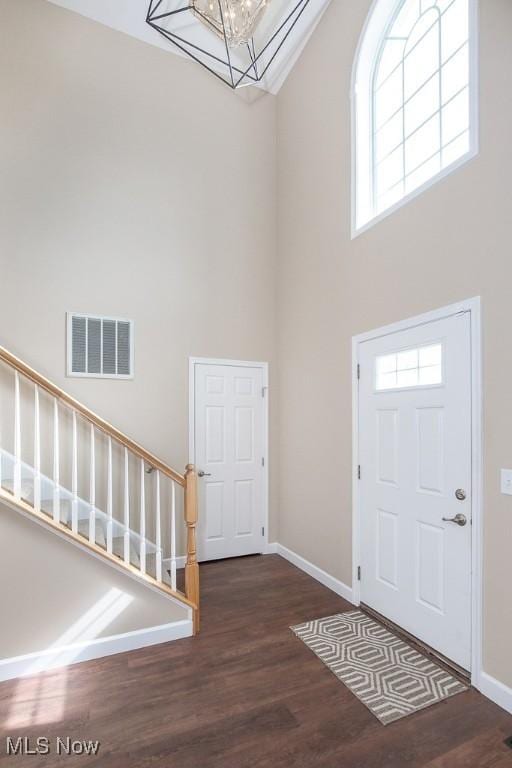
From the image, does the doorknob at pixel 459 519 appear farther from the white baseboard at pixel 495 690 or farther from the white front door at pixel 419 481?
the white baseboard at pixel 495 690

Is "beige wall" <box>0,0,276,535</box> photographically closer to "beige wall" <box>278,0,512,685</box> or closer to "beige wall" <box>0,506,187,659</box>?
"beige wall" <box>278,0,512,685</box>

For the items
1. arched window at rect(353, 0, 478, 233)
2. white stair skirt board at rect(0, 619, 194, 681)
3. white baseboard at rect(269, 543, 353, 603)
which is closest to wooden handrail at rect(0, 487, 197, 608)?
white stair skirt board at rect(0, 619, 194, 681)

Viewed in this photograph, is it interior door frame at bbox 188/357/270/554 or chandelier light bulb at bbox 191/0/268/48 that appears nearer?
chandelier light bulb at bbox 191/0/268/48

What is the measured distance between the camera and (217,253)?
429 cm

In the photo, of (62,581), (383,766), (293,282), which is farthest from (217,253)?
(383,766)

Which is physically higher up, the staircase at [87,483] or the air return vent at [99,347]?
the air return vent at [99,347]

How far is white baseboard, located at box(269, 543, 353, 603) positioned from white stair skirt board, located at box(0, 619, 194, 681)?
1.29 meters

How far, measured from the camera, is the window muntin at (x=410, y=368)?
8.50ft

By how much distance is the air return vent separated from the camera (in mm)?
3609

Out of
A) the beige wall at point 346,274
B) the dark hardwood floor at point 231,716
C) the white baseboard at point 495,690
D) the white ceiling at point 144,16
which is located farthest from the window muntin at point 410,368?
the white ceiling at point 144,16

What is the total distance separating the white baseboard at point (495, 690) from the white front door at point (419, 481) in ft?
0.37

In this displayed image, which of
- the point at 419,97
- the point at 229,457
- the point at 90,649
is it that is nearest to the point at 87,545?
the point at 90,649

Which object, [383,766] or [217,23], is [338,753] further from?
[217,23]

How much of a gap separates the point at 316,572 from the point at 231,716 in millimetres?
1797
